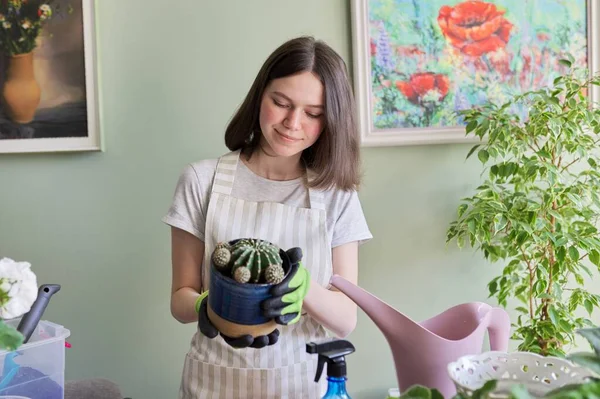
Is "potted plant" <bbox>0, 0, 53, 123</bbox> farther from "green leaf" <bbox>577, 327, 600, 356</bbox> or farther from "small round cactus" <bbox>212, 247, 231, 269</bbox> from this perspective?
"green leaf" <bbox>577, 327, 600, 356</bbox>

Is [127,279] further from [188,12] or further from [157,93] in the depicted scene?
[188,12]

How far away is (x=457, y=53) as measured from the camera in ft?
5.13

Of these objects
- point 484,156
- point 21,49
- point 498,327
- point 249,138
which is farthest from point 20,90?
point 498,327

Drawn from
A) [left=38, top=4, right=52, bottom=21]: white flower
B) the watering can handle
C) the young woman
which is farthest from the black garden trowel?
[left=38, top=4, right=52, bottom=21]: white flower

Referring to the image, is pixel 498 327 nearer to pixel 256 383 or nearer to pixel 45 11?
pixel 256 383

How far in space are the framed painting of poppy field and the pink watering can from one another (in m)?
0.74

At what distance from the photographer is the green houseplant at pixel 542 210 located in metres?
1.35

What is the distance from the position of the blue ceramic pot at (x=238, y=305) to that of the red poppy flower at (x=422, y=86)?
85cm

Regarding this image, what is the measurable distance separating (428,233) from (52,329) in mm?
1001

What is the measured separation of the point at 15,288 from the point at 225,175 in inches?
26.0

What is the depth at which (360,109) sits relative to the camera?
1.57m

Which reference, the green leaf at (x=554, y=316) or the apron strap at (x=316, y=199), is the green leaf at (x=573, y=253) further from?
the apron strap at (x=316, y=199)

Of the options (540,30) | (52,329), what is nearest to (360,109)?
(540,30)

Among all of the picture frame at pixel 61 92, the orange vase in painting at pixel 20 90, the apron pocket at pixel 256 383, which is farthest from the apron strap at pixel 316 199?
the orange vase in painting at pixel 20 90
